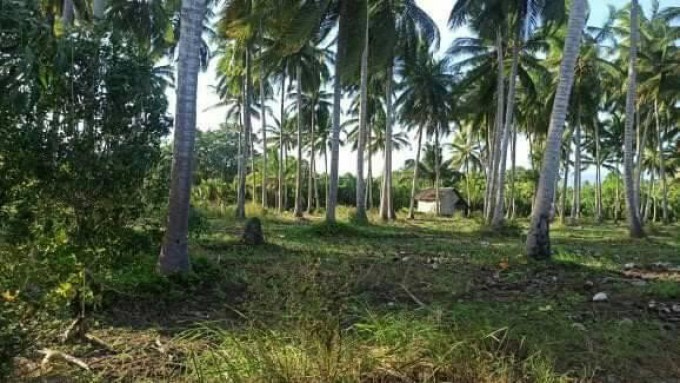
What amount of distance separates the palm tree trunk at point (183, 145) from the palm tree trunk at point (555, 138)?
619 cm

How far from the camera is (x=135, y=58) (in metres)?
4.97

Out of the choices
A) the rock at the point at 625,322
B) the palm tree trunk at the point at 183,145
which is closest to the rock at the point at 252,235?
the palm tree trunk at the point at 183,145

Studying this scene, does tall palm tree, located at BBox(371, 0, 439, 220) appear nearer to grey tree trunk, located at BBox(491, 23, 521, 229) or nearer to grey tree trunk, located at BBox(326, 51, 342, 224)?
grey tree trunk, located at BBox(326, 51, 342, 224)

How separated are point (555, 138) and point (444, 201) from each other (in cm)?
3792

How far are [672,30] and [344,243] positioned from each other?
68.3 feet

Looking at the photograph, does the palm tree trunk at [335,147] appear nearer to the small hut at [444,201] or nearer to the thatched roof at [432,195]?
the small hut at [444,201]

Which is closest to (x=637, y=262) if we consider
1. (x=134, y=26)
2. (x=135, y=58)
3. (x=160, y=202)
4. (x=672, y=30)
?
(x=160, y=202)

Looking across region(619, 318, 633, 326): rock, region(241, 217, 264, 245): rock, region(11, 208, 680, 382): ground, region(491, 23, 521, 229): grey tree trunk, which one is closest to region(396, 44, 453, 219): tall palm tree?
region(491, 23, 521, 229): grey tree trunk

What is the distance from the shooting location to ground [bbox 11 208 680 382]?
3.17 meters

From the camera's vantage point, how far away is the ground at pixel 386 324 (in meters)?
3.17

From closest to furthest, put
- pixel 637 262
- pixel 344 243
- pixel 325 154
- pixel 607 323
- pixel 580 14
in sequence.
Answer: pixel 607 323 → pixel 580 14 → pixel 637 262 → pixel 344 243 → pixel 325 154

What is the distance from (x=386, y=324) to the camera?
3809mm

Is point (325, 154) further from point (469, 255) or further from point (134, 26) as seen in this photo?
point (469, 255)

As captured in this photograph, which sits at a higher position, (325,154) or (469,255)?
(325,154)
